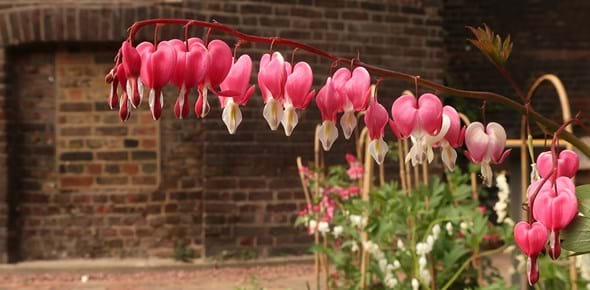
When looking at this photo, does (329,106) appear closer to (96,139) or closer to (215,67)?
(215,67)

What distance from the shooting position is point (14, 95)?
8.21m

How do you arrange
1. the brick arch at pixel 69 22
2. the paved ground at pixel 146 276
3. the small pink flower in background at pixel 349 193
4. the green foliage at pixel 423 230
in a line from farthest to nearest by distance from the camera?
the brick arch at pixel 69 22, the paved ground at pixel 146 276, the small pink flower in background at pixel 349 193, the green foliage at pixel 423 230

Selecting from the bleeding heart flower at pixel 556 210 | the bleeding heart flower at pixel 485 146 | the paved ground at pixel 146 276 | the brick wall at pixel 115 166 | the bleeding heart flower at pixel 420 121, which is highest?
the bleeding heart flower at pixel 420 121

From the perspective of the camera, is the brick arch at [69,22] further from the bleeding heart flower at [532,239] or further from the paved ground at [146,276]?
the bleeding heart flower at [532,239]

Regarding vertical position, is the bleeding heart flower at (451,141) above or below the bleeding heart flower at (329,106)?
below

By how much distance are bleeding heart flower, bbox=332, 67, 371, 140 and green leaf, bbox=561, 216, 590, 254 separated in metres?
0.32

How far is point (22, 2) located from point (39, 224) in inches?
82.7

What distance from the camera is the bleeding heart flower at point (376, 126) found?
1.21 meters

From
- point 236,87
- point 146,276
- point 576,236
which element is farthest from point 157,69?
point 146,276

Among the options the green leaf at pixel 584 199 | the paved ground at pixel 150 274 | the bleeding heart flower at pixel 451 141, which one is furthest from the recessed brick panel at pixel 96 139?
the green leaf at pixel 584 199

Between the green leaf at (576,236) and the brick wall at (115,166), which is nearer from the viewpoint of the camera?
the green leaf at (576,236)

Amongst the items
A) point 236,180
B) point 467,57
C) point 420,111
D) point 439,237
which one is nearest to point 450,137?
point 420,111

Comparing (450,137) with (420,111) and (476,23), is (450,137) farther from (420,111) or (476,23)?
(476,23)

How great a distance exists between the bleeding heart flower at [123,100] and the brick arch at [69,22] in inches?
277
